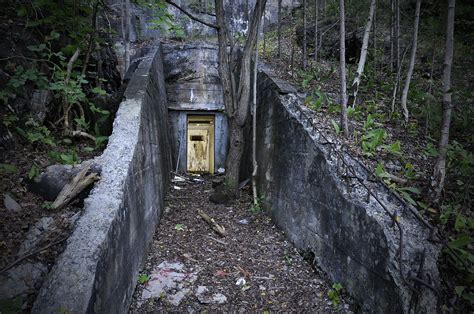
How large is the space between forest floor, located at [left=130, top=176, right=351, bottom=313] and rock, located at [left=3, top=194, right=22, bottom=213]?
176 cm

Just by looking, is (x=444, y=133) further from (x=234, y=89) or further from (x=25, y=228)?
(x=25, y=228)

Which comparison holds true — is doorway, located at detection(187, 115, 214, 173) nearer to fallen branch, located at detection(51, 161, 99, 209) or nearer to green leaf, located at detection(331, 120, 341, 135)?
green leaf, located at detection(331, 120, 341, 135)

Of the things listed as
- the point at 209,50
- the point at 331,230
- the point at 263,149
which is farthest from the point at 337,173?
the point at 209,50

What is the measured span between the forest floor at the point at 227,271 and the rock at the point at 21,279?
1.43 meters

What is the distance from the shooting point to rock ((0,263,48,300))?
88.9 inches

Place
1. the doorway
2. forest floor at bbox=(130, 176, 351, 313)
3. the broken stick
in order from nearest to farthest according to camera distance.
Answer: forest floor at bbox=(130, 176, 351, 313)
the broken stick
the doorway

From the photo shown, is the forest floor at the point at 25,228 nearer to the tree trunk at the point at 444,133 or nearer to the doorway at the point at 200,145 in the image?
the tree trunk at the point at 444,133

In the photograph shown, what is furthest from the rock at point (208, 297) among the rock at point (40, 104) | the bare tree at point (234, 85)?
the rock at point (40, 104)

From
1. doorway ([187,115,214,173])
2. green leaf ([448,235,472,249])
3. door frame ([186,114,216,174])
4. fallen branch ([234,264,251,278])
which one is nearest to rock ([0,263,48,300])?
fallen branch ([234,264,251,278])

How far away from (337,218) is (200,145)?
8.29 metres

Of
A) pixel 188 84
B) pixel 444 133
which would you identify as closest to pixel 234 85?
pixel 188 84

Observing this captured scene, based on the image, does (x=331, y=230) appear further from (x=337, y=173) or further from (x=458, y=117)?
(x=458, y=117)

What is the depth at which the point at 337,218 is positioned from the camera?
3.81 metres

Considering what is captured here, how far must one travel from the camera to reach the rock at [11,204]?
3.02m
